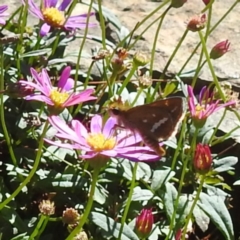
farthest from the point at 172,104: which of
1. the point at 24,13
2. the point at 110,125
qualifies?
the point at 24,13

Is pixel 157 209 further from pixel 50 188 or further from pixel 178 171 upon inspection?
pixel 50 188

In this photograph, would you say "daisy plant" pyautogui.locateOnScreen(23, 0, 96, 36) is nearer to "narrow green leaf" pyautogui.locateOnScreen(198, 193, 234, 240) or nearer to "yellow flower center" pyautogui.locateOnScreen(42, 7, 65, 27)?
"yellow flower center" pyautogui.locateOnScreen(42, 7, 65, 27)

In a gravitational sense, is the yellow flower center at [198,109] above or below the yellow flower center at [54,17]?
below

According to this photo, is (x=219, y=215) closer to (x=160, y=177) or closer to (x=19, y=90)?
(x=160, y=177)

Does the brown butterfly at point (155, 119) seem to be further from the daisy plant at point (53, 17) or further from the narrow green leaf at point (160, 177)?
the daisy plant at point (53, 17)

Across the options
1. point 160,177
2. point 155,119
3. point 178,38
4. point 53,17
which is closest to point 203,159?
point 155,119

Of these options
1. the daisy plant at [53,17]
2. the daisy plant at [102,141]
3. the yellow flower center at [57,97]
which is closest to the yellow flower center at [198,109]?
the daisy plant at [102,141]
